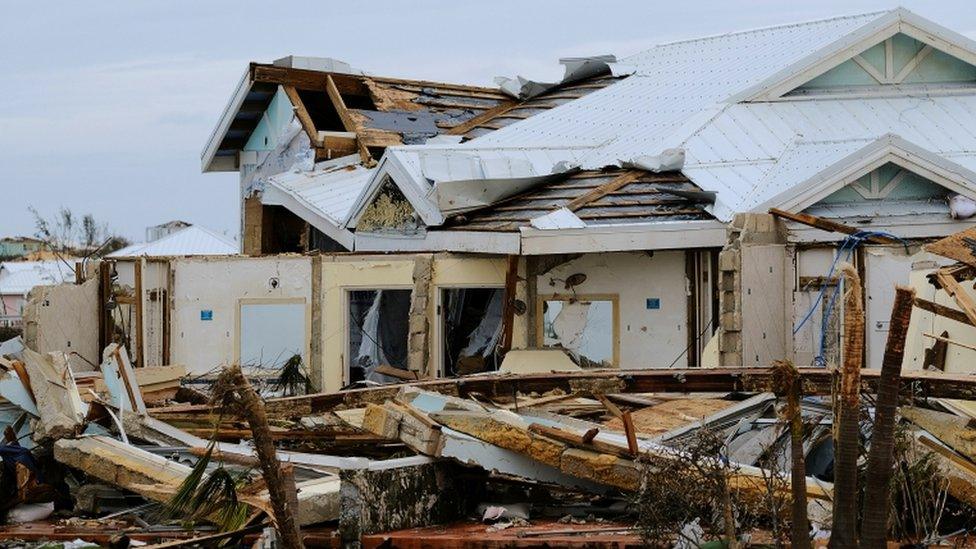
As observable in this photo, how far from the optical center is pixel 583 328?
69.1ft

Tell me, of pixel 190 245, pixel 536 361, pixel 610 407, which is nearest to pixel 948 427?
pixel 610 407

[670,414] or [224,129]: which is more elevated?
[224,129]

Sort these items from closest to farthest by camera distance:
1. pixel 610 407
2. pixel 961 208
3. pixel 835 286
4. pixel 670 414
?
pixel 610 407
pixel 670 414
pixel 835 286
pixel 961 208

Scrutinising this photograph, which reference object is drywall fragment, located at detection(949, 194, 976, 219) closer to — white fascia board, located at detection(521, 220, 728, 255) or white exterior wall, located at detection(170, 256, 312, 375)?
white fascia board, located at detection(521, 220, 728, 255)

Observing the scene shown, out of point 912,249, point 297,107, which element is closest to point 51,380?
point 912,249

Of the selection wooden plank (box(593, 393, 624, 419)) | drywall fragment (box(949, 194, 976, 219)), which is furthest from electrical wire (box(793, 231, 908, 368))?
wooden plank (box(593, 393, 624, 419))

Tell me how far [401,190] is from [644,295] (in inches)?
164

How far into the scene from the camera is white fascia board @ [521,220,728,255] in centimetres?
1977

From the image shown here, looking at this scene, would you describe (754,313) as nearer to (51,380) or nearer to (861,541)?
(51,380)

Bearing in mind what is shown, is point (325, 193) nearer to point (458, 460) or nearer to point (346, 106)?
point (346, 106)

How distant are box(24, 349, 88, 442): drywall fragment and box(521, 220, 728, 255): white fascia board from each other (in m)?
7.01

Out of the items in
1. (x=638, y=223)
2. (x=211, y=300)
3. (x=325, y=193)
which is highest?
(x=325, y=193)

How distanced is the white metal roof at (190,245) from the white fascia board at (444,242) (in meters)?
26.9

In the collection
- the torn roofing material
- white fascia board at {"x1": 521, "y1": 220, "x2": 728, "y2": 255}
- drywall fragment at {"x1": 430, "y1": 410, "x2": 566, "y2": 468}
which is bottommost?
drywall fragment at {"x1": 430, "y1": 410, "x2": 566, "y2": 468}
